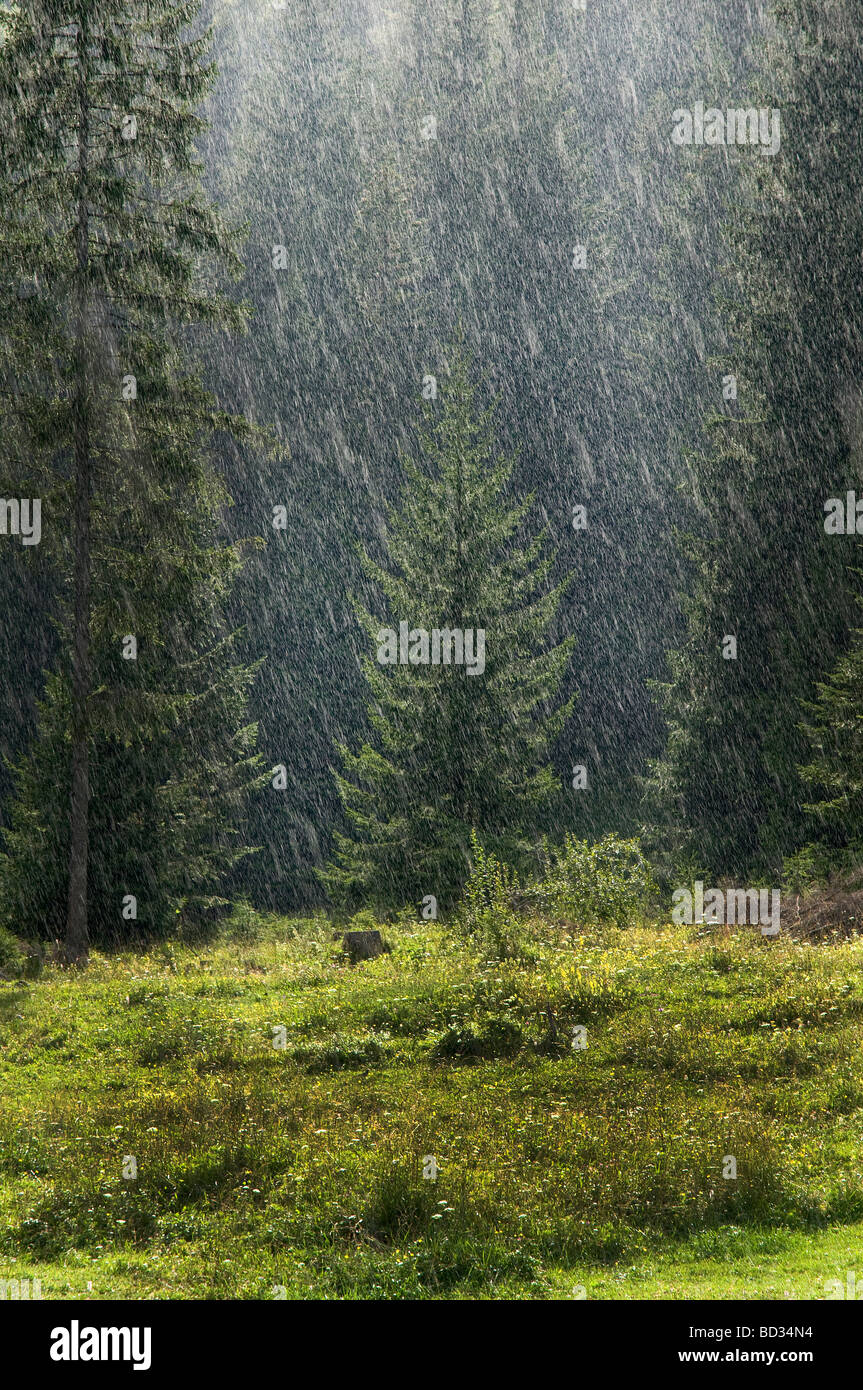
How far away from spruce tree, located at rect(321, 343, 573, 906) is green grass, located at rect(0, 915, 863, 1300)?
7202 millimetres

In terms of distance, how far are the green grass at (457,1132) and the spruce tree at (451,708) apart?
284 inches

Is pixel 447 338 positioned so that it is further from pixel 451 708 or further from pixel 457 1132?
pixel 457 1132

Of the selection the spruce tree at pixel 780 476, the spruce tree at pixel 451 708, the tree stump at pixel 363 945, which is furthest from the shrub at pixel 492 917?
the spruce tree at pixel 780 476

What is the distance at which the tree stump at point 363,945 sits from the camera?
644 inches

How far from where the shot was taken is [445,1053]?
36.6 ft

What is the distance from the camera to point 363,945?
1641cm

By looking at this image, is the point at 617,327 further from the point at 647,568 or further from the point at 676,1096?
the point at 676,1096

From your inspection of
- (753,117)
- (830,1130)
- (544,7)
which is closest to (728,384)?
(753,117)

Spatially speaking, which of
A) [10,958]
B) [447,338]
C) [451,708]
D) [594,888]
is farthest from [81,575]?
[447,338]

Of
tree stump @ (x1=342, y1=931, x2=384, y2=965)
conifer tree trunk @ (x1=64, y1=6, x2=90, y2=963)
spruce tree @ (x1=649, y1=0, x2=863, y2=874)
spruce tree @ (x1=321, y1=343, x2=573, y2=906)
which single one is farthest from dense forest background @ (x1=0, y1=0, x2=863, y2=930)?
tree stump @ (x1=342, y1=931, x2=384, y2=965)

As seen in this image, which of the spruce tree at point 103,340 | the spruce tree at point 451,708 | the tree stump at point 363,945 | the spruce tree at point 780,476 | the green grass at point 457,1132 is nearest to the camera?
the green grass at point 457,1132

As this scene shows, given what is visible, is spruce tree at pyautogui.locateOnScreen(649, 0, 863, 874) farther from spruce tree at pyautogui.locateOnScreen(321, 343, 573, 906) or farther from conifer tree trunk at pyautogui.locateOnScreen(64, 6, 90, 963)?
conifer tree trunk at pyautogui.locateOnScreen(64, 6, 90, 963)

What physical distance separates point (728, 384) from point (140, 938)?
655 inches

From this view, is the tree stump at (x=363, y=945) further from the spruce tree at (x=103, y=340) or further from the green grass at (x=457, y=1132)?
the spruce tree at (x=103, y=340)
